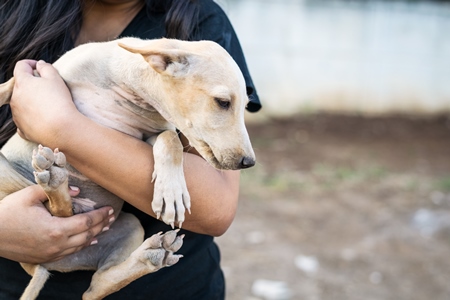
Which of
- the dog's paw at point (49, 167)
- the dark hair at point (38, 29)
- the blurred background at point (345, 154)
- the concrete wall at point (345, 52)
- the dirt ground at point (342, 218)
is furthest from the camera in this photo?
the concrete wall at point (345, 52)

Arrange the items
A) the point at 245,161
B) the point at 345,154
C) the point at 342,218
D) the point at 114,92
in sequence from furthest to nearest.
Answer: the point at 345,154, the point at 342,218, the point at 114,92, the point at 245,161

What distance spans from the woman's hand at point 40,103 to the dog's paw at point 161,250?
0.37 m

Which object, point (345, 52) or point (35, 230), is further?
point (345, 52)

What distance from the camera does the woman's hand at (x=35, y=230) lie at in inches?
66.1

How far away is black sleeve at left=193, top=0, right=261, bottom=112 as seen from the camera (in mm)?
1885

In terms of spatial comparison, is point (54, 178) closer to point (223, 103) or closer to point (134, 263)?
point (134, 263)

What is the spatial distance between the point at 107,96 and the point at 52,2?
0.37m

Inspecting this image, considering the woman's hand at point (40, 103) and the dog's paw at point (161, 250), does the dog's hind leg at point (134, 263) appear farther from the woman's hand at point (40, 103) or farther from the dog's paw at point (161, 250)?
the woman's hand at point (40, 103)

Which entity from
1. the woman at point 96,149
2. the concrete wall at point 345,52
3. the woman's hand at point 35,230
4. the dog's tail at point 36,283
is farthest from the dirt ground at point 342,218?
the woman's hand at point 35,230

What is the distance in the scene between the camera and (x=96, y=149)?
166 cm

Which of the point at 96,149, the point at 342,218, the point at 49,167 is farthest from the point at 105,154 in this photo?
the point at 342,218

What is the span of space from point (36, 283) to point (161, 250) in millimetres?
382

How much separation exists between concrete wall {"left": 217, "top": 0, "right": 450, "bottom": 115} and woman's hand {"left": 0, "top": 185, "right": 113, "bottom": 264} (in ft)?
18.4

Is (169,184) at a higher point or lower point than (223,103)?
lower
